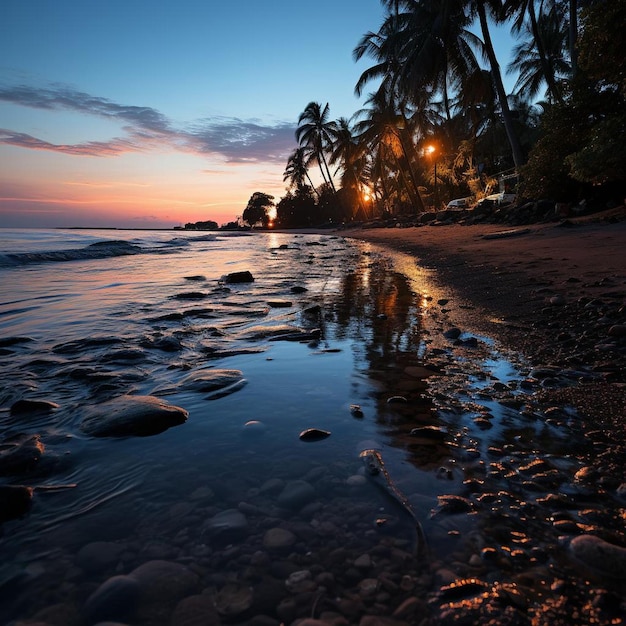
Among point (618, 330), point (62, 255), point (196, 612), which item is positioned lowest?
point (196, 612)

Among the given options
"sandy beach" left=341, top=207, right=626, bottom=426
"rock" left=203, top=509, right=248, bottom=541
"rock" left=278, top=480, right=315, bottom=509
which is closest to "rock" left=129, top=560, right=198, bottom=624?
"rock" left=203, top=509, right=248, bottom=541

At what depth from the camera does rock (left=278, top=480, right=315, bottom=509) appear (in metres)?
1.37

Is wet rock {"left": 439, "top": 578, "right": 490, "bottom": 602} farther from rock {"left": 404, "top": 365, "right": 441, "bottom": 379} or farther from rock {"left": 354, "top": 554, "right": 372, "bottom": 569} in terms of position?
rock {"left": 404, "top": 365, "right": 441, "bottom": 379}

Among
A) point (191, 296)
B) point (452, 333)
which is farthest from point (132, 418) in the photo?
point (191, 296)

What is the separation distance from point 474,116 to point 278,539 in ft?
115

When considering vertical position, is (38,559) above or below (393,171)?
below

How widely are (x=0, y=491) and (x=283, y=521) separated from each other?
3.25ft

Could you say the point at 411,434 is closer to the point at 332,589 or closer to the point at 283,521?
the point at 283,521

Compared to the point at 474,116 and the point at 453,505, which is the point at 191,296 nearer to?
the point at 453,505

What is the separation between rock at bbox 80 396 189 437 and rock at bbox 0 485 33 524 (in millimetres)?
492

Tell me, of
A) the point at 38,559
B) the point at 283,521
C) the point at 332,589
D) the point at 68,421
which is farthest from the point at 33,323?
the point at 332,589

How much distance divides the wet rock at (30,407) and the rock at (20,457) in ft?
1.24

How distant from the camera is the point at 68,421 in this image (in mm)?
2088

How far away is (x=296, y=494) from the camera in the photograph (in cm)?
142
